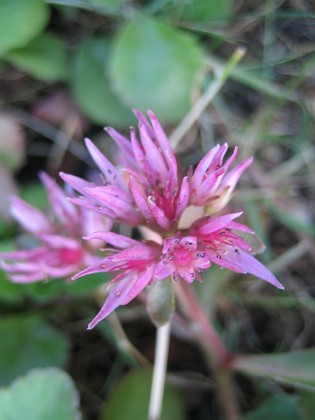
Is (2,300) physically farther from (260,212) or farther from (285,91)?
(285,91)

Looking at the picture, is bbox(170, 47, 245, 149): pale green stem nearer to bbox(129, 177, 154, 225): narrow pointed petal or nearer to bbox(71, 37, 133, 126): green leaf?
bbox(71, 37, 133, 126): green leaf

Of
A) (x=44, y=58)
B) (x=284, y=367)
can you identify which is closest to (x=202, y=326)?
(x=284, y=367)

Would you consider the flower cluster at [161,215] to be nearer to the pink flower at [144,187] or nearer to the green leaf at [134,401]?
the pink flower at [144,187]

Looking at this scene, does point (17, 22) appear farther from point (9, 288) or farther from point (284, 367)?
point (284, 367)

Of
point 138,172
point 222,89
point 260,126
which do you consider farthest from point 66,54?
point 138,172

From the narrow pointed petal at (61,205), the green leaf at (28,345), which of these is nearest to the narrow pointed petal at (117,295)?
the narrow pointed petal at (61,205)

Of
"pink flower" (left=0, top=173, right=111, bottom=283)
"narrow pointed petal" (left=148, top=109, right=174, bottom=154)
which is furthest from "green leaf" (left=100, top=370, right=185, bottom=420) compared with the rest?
"narrow pointed petal" (left=148, top=109, right=174, bottom=154)

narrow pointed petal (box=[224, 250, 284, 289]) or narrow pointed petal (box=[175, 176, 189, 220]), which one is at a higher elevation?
narrow pointed petal (box=[175, 176, 189, 220])
